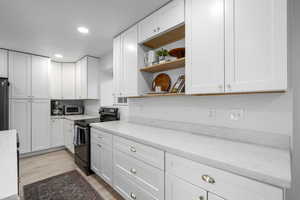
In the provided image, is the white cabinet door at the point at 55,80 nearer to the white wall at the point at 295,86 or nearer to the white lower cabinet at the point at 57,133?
the white lower cabinet at the point at 57,133

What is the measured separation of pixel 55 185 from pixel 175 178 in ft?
6.84

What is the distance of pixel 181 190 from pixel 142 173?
0.49 m

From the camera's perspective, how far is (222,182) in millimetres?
911

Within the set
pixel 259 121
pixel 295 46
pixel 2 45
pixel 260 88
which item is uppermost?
pixel 2 45

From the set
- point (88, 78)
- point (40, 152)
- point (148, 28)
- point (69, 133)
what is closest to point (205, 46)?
point (148, 28)

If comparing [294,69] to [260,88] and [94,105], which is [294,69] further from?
[94,105]

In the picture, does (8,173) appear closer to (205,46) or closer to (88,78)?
(205,46)

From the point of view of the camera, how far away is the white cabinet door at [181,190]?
3.34ft

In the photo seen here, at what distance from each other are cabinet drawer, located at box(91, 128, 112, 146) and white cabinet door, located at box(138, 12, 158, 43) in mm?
1456

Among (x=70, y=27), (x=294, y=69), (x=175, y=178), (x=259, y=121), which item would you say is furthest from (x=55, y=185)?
(x=294, y=69)

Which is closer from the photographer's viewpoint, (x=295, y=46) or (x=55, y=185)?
(x=295, y=46)

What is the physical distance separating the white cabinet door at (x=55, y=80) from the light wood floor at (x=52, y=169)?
62.2 inches

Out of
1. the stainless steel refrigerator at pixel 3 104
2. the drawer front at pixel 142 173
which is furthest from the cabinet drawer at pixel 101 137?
the stainless steel refrigerator at pixel 3 104

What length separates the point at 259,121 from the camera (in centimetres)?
127
